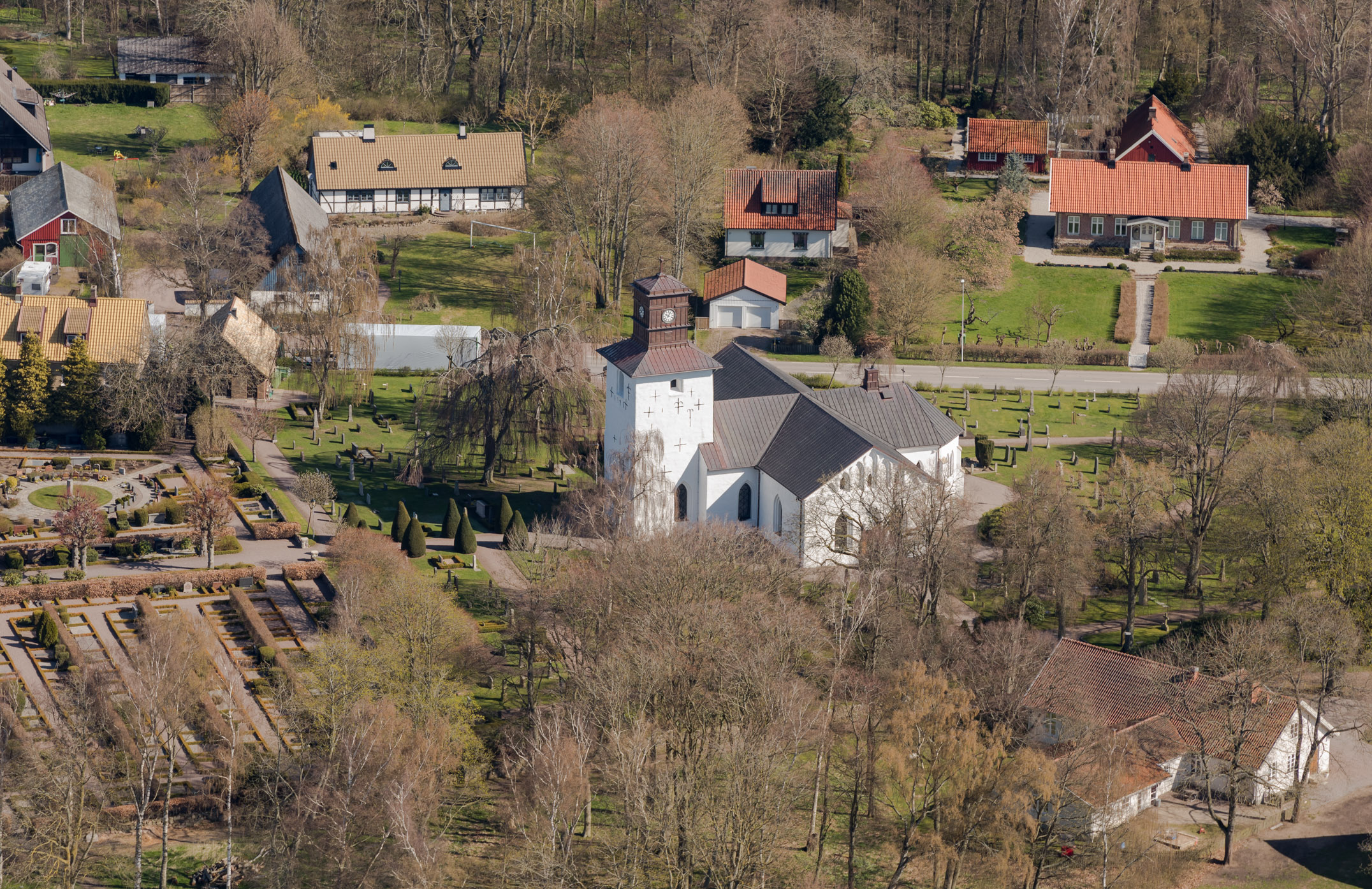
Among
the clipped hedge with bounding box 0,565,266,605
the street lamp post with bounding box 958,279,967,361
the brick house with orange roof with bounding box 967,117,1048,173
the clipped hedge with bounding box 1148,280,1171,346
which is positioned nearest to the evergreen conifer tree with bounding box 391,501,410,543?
the clipped hedge with bounding box 0,565,266,605

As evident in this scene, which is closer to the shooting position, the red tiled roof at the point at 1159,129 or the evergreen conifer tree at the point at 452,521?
the evergreen conifer tree at the point at 452,521

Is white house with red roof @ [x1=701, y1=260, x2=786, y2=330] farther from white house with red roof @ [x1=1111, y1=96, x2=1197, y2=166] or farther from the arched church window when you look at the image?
the arched church window

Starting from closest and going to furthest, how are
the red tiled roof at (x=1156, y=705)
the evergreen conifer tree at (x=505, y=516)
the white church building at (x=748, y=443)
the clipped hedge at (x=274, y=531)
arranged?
the red tiled roof at (x=1156, y=705) < the white church building at (x=748, y=443) < the clipped hedge at (x=274, y=531) < the evergreen conifer tree at (x=505, y=516)

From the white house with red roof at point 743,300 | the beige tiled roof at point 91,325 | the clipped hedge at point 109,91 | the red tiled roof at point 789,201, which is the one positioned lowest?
the beige tiled roof at point 91,325

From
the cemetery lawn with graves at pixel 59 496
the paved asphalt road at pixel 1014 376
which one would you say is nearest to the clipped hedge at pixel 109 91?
the paved asphalt road at pixel 1014 376

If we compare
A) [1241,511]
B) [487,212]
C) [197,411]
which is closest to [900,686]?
[1241,511]

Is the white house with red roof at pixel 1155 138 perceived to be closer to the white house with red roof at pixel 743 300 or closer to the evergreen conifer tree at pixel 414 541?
the white house with red roof at pixel 743 300

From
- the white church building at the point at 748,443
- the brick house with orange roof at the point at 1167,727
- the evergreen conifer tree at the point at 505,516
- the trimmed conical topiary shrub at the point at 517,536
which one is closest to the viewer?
the brick house with orange roof at the point at 1167,727

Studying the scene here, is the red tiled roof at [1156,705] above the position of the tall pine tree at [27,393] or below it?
below

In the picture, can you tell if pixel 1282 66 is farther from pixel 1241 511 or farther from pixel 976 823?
pixel 976 823
